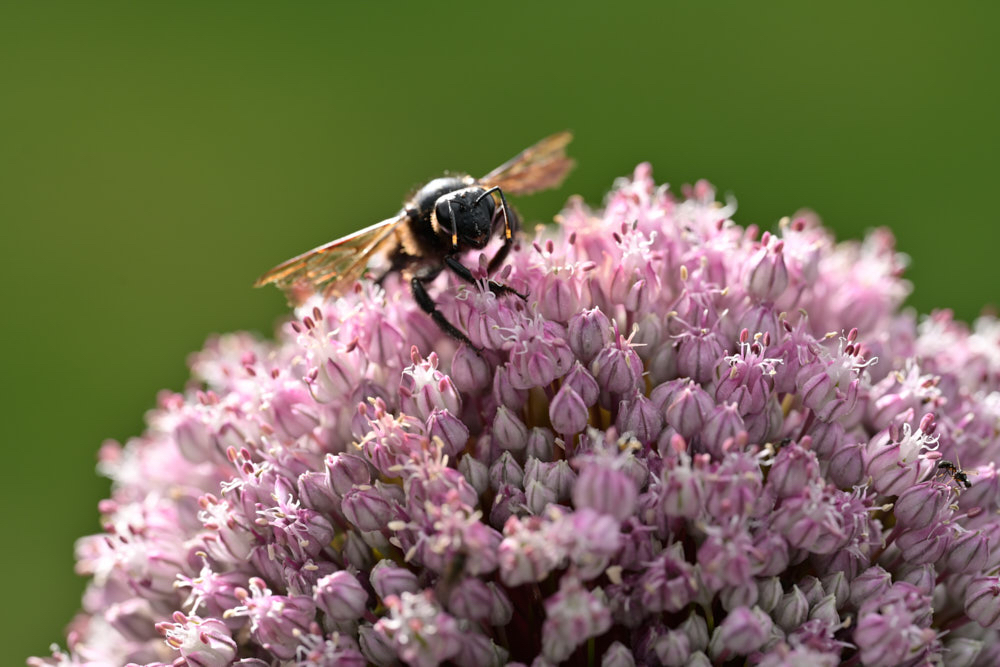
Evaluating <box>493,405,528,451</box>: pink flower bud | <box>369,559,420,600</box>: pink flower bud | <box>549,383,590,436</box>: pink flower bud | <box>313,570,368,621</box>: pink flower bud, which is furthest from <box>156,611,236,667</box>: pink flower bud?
<box>549,383,590,436</box>: pink flower bud

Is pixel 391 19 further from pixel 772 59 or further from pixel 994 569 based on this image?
pixel 994 569

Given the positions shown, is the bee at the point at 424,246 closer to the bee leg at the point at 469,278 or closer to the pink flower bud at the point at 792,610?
the bee leg at the point at 469,278

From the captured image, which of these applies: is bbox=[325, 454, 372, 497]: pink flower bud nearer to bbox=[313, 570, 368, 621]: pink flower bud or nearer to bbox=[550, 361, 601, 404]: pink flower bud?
bbox=[313, 570, 368, 621]: pink flower bud

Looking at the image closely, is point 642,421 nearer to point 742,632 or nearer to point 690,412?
point 690,412

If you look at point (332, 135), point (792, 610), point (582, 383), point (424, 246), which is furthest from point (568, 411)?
point (332, 135)

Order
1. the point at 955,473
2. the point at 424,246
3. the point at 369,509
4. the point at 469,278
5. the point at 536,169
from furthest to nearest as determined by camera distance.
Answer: the point at 536,169 < the point at 424,246 < the point at 469,278 < the point at 955,473 < the point at 369,509
